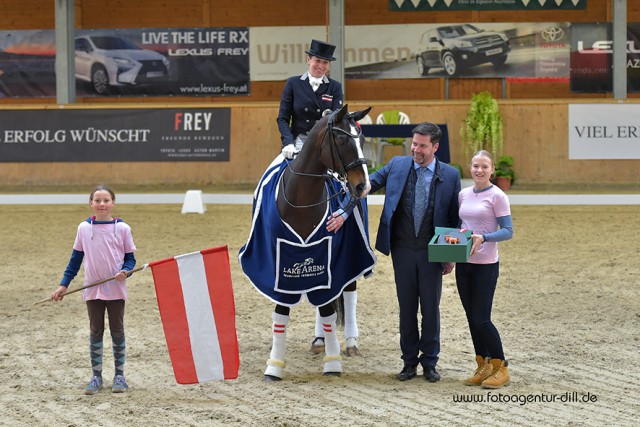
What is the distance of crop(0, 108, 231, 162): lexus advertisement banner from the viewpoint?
51.8 ft

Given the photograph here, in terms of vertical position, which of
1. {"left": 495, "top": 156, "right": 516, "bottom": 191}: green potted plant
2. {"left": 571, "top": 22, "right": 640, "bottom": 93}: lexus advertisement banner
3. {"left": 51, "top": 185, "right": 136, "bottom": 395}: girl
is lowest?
{"left": 51, "top": 185, "right": 136, "bottom": 395}: girl

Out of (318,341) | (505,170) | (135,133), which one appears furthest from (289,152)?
(135,133)

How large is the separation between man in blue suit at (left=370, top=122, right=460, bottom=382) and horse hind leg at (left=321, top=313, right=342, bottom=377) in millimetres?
408

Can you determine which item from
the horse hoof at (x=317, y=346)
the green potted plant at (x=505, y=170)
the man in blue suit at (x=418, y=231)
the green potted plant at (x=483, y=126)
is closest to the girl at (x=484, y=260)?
the man in blue suit at (x=418, y=231)

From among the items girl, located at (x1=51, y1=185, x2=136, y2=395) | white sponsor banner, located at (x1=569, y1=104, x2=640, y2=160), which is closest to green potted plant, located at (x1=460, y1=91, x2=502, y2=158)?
white sponsor banner, located at (x1=569, y1=104, x2=640, y2=160)

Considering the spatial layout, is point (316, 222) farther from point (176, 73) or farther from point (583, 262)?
point (176, 73)

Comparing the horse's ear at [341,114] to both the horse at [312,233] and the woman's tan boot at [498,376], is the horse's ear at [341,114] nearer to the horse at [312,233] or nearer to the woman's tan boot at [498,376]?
the horse at [312,233]

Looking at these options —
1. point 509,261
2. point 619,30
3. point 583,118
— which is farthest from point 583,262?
point 619,30

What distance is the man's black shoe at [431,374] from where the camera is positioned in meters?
5.58

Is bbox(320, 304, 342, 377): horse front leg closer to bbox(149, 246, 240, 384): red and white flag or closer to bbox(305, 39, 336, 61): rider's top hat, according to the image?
bbox(149, 246, 240, 384): red and white flag

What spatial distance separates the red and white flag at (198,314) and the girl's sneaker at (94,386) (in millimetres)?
409

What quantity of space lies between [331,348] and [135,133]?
10.5 m

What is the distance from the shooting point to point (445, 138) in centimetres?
1341
